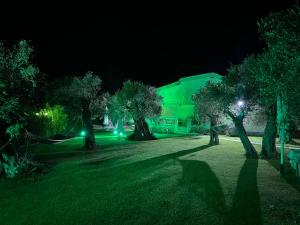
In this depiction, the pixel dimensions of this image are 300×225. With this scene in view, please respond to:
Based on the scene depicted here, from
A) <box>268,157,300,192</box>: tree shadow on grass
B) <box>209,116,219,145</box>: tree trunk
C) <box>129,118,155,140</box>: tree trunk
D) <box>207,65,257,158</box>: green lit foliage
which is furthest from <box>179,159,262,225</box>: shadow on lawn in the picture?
<box>129,118,155,140</box>: tree trunk

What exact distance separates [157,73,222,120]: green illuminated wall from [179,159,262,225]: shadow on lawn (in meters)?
29.6

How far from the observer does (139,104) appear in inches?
1133

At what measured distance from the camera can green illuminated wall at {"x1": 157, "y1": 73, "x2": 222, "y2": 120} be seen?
138 feet

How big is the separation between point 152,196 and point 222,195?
7.80 feet

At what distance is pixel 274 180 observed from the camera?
10.5m

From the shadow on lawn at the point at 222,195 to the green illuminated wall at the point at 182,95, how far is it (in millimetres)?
29563

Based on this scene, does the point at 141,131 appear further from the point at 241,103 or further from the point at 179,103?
the point at 179,103

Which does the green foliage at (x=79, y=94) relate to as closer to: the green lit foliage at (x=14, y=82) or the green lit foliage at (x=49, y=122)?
the green lit foliage at (x=49, y=122)

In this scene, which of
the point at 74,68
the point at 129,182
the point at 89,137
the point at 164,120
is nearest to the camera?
the point at 129,182

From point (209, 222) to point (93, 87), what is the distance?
17.2 meters

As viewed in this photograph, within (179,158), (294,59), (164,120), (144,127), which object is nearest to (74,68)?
(164,120)

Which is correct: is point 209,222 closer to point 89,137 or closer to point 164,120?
point 89,137

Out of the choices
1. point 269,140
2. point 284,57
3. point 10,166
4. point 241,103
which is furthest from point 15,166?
point 269,140

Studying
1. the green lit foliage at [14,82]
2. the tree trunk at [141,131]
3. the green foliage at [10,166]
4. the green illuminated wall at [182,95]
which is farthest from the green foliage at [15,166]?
the green illuminated wall at [182,95]
